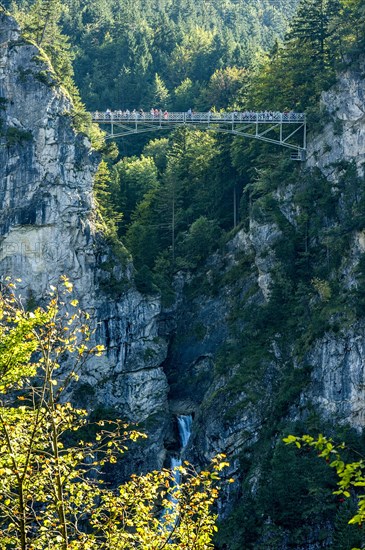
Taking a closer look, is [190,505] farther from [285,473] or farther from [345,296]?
[345,296]

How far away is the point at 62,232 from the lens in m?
61.3

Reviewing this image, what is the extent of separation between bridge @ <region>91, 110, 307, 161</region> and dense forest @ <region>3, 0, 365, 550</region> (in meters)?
1.01

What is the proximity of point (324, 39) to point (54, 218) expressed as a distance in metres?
19.1

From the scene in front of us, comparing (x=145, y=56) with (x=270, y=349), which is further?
(x=145, y=56)

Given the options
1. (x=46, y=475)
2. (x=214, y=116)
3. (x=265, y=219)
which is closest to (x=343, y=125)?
(x=265, y=219)

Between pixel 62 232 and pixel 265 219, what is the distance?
1154 cm

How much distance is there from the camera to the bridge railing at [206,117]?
6194 centimetres

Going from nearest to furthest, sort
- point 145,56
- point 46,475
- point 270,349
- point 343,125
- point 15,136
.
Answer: point 46,475
point 270,349
point 343,125
point 15,136
point 145,56

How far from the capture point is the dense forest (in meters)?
49.5

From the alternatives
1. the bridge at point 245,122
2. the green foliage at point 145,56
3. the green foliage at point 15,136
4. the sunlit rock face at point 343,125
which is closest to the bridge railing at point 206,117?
the bridge at point 245,122

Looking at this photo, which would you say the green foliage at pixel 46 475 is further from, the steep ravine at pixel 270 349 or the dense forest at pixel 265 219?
the steep ravine at pixel 270 349

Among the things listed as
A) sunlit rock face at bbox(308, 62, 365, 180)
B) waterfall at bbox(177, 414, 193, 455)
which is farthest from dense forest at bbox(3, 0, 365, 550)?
waterfall at bbox(177, 414, 193, 455)

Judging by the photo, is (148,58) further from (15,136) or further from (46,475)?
(46,475)

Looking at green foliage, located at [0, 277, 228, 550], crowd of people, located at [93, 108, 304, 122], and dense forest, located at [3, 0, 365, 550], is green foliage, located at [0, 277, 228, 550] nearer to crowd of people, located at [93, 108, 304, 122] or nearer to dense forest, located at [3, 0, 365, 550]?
dense forest, located at [3, 0, 365, 550]
